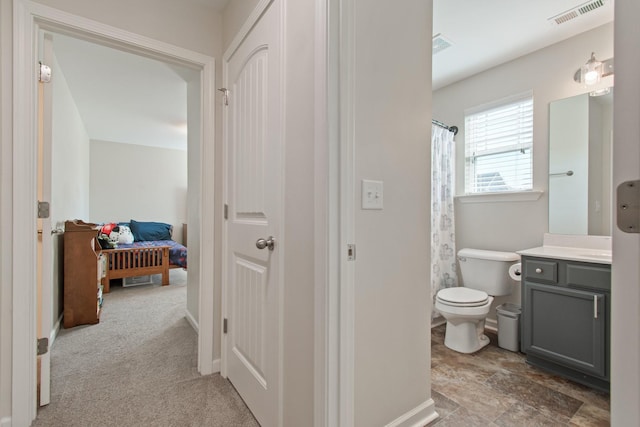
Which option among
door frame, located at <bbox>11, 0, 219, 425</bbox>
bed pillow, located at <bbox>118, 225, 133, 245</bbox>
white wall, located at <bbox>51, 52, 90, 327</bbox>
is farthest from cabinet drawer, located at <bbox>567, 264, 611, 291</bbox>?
bed pillow, located at <bbox>118, 225, 133, 245</bbox>

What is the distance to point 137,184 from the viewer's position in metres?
6.11

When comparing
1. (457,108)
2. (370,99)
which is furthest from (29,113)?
(457,108)

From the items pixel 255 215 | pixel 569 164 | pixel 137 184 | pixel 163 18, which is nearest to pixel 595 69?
pixel 569 164

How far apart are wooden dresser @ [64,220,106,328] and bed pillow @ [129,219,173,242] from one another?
107 inches

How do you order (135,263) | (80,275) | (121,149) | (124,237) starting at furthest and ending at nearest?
(121,149) < (124,237) < (135,263) < (80,275)

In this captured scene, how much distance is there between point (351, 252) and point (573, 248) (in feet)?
6.95

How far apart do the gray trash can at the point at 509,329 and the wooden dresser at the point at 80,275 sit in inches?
145

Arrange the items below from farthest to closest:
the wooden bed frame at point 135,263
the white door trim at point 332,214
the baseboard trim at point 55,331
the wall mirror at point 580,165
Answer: the wooden bed frame at point 135,263, the baseboard trim at point 55,331, the wall mirror at point 580,165, the white door trim at point 332,214

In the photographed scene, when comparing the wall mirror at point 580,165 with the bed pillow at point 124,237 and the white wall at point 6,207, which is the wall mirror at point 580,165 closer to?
the white wall at point 6,207

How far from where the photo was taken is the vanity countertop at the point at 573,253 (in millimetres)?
1732

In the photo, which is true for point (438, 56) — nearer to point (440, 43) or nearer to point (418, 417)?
point (440, 43)

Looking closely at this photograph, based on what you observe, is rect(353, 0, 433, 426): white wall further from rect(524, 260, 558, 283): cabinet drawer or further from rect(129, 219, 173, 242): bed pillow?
rect(129, 219, 173, 242): bed pillow

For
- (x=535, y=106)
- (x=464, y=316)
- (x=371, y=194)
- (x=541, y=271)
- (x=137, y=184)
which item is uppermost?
(x=535, y=106)

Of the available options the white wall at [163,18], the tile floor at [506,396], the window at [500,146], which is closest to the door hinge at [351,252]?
the tile floor at [506,396]
